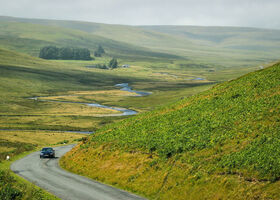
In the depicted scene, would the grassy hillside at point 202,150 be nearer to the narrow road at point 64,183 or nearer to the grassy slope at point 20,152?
the narrow road at point 64,183

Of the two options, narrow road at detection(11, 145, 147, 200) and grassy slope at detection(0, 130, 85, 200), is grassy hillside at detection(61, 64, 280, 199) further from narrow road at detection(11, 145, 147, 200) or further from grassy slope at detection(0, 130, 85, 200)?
grassy slope at detection(0, 130, 85, 200)

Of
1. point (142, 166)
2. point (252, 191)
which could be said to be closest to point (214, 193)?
point (252, 191)

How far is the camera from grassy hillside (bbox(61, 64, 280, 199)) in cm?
2850

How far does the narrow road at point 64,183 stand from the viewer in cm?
3278

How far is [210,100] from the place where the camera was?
4947cm

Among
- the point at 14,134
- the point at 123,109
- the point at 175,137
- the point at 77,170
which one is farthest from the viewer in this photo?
the point at 123,109

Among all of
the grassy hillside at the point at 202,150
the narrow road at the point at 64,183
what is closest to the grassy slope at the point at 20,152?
the narrow road at the point at 64,183

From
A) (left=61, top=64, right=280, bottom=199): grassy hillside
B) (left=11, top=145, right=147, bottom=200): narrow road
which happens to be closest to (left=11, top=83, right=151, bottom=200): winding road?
(left=11, top=145, right=147, bottom=200): narrow road

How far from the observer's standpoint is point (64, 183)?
3803 centimetres

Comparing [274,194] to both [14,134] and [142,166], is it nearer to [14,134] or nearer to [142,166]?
[142,166]

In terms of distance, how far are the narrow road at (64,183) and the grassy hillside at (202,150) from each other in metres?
1.41

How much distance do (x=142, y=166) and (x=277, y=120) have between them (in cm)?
1273

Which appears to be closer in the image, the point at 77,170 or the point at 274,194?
the point at 274,194

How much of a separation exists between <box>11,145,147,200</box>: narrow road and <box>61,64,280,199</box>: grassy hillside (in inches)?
55.7
